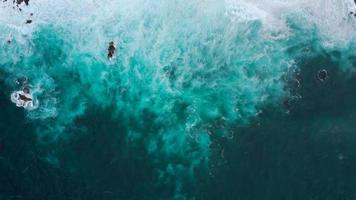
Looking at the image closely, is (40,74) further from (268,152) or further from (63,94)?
(268,152)

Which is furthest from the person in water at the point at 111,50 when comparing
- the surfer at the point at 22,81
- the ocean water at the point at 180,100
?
the surfer at the point at 22,81

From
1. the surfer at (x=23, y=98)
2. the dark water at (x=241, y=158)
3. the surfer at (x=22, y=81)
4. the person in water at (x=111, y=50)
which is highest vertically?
the person in water at (x=111, y=50)

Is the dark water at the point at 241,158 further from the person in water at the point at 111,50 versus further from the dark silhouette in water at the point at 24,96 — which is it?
the person in water at the point at 111,50

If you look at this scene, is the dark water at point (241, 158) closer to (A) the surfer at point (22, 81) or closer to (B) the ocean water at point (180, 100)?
(B) the ocean water at point (180, 100)

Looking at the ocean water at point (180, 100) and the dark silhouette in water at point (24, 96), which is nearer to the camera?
the ocean water at point (180, 100)

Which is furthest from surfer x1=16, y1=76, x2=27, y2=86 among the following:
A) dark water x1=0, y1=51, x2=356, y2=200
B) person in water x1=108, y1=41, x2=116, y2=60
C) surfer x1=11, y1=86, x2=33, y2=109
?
person in water x1=108, y1=41, x2=116, y2=60

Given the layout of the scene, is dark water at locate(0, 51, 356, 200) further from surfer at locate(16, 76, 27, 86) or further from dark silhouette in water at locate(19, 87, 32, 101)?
surfer at locate(16, 76, 27, 86)

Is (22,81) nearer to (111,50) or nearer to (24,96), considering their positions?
(24,96)

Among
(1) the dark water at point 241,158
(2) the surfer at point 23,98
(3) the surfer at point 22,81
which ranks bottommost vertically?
(1) the dark water at point 241,158

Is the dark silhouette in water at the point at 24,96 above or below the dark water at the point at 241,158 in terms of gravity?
above

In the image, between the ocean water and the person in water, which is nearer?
the ocean water
